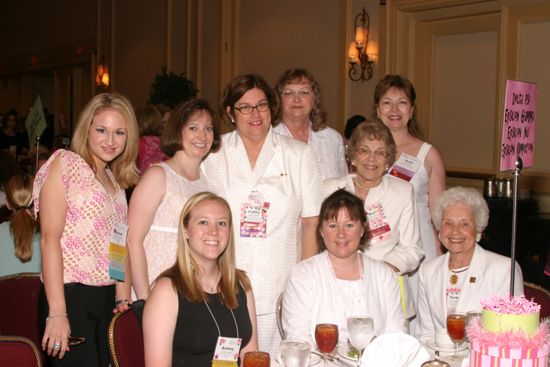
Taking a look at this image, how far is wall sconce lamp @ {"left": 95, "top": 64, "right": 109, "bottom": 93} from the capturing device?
1392 cm

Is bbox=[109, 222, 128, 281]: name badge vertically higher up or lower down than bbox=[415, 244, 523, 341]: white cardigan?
higher up

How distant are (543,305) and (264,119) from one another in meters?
1.37

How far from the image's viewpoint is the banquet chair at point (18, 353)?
2.26 m

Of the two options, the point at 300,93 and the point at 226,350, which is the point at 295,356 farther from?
the point at 300,93

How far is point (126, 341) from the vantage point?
2.54 meters

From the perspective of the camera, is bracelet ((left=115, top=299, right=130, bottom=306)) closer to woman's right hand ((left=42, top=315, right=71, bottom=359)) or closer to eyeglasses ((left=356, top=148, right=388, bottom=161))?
woman's right hand ((left=42, top=315, right=71, bottom=359))

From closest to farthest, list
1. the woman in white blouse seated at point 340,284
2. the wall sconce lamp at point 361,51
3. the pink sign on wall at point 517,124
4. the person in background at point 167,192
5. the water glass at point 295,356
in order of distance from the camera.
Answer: the water glass at point 295,356, the pink sign on wall at point 517,124, the woman in white blouse seated at point 340,284, the person in background at point 167,192, the wall sconce lamp at point 361,51

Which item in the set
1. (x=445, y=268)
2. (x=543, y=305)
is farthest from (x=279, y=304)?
(x=543, y=305)

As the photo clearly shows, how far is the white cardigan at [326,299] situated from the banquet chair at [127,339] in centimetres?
64

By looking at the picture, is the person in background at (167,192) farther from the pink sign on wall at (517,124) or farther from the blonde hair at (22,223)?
the pink sign on wall at (517,124)

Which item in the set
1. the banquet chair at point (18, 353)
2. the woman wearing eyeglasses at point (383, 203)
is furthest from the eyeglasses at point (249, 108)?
the banquet chair at point (18, 353)

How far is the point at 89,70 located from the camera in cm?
1529

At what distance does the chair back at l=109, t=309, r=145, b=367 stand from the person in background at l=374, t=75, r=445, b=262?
1893mm

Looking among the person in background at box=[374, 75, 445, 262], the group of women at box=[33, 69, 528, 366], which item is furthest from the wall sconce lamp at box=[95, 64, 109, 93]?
the group of women at box=[33, 69, 528, 366]
